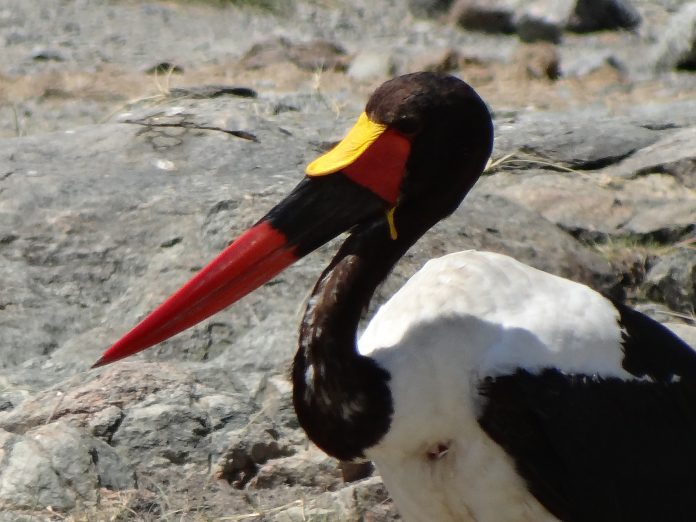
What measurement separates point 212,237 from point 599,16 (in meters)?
6.51

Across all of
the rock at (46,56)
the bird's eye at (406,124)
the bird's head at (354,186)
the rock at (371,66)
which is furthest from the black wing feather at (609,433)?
the rock at (46,56)

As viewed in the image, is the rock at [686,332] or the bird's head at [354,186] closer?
the bird's head at [354,186]

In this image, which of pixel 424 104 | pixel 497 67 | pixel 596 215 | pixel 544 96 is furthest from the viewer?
pixel 497 67

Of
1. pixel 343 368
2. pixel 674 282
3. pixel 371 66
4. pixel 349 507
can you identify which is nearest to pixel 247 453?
pixel 349 507

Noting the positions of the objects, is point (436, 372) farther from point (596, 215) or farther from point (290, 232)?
point (596, 215)

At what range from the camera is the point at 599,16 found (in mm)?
10859

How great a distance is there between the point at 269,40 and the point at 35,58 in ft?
5.01

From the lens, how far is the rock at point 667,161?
614 cm

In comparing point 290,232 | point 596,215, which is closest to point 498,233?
point 596,215

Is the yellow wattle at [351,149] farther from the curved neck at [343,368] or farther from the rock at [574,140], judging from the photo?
the rock at [574,140]

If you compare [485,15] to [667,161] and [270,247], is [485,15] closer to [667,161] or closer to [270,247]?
[667,161]

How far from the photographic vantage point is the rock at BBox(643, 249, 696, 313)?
219 inches

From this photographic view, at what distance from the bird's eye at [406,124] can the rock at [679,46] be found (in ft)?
20.2

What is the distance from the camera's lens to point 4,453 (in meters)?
4.16
